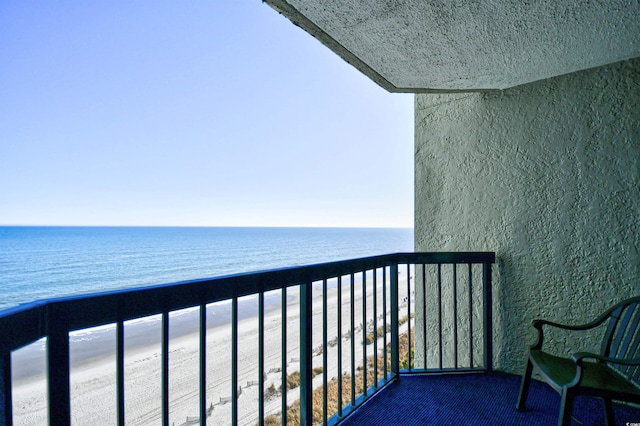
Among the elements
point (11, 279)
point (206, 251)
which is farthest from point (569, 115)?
point (206, 251)

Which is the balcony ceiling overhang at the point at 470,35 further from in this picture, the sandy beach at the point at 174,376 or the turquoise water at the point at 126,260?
the turquoise water at the point at 126,260

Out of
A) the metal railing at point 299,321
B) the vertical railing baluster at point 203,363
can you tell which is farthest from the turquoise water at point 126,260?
the vertical railing baluster at point 203,363

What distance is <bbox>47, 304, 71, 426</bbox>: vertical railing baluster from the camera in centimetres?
90

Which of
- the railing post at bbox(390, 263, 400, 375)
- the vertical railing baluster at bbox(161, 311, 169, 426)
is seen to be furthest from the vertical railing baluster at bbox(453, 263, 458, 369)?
the vertical railing baluster at bbox(161, 311, 169, 426)

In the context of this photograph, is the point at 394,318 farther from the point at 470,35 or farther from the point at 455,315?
the point at 470,35

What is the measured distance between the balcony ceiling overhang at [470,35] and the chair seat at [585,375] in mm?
1780

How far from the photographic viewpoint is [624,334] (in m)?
2.10

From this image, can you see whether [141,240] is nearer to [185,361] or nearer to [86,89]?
[86,89]

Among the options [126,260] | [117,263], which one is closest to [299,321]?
[117,263]

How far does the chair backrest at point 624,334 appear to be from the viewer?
197 centimetres

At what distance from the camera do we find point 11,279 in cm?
2348

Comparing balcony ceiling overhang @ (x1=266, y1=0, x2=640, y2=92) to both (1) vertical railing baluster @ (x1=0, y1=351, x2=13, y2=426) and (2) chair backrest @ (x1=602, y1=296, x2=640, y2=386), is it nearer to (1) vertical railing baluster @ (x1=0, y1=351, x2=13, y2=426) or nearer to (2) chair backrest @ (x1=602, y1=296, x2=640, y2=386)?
(2) chair backrest @ (x1=602, y1=296, x2=640, y2=386)

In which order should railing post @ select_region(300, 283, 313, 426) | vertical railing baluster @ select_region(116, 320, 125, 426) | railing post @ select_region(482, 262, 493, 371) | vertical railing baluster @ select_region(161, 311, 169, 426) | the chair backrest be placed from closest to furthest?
vertical railing baluster @ select_region(116, 320, 125, 426) < vertical railing baluster @ select_region(161, 311, 169, 426) < railing post @ select_region(300, 283, 313, 426) < the chair backrest < railing post @ select_region(482, 262, 493, 371)

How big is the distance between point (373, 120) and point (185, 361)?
27567mm
